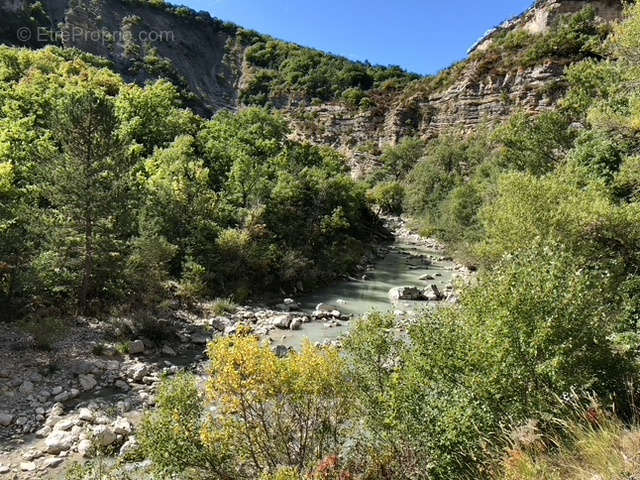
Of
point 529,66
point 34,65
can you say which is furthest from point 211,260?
point 529,66

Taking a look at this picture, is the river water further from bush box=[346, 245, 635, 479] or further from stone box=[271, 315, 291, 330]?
bush box=[346, 245, 635, 479]

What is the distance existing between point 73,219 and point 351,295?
13.0 metres

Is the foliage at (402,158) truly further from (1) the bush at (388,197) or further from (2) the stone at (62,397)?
(2) the stone at (62,397)

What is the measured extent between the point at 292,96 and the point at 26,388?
208 feet

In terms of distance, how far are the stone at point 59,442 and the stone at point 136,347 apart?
4.44 metres

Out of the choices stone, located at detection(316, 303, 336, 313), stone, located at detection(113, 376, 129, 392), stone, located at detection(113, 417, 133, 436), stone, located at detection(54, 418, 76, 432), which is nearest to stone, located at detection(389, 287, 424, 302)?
stone, located at detection(316, 303, 336, 313)

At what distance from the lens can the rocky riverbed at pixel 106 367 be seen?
8664 millimetres

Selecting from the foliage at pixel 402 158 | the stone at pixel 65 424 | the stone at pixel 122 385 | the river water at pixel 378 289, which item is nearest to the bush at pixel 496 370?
the river water at pixel 378 289

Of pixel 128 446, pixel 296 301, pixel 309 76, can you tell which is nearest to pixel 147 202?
pixel 296 301

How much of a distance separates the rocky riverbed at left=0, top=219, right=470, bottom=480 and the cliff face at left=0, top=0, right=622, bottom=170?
1411 inches

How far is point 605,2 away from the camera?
45.0 meters

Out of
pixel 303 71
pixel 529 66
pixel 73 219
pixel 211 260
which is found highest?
pixel 303 71

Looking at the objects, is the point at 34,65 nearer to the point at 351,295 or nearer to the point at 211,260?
the point at 211,260

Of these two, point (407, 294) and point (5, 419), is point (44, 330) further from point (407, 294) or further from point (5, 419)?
point (407, 294)
